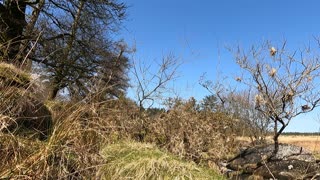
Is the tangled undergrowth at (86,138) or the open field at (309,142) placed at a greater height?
the open field at (309,142)

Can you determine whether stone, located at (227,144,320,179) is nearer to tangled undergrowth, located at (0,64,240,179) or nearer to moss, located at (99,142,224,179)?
tangled undergrowth, located at (0,64,240,179)

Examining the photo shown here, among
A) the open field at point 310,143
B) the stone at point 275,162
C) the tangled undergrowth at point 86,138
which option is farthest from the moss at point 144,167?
the stone at point 275,162

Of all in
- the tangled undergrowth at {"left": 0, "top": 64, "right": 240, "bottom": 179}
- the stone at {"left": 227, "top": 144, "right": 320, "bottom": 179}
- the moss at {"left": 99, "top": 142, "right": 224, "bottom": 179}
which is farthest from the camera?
the stone at {"left": 227, "top": 144, "right": 320, "bottom": 179}

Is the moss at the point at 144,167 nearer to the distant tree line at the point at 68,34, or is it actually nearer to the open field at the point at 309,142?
the open field at the point at 309,142

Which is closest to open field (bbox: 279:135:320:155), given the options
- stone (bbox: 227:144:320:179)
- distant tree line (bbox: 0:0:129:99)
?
stone (bbox: 227:144:320:179)

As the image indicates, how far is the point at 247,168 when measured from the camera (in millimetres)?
11164

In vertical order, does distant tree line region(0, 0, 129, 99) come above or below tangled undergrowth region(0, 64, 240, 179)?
above

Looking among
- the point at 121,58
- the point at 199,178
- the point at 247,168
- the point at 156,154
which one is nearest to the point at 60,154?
the point at 199,178

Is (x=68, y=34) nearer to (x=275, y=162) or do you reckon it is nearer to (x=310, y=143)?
(x=275, y=162)

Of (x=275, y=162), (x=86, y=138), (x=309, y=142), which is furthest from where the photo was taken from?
(x=309, y=142)

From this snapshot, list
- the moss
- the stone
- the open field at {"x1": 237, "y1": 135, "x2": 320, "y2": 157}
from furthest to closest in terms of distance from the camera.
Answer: the stone < the open field at {"x1": 237, "y1": 135, "x2": 320, "y2": 157} < the moss

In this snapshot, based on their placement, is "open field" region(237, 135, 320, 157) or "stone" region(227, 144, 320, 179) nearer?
"open field" region(237, 135, 320, 157)

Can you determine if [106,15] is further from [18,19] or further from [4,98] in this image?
[4,98]

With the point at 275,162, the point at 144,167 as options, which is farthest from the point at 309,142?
the point at 144,167
